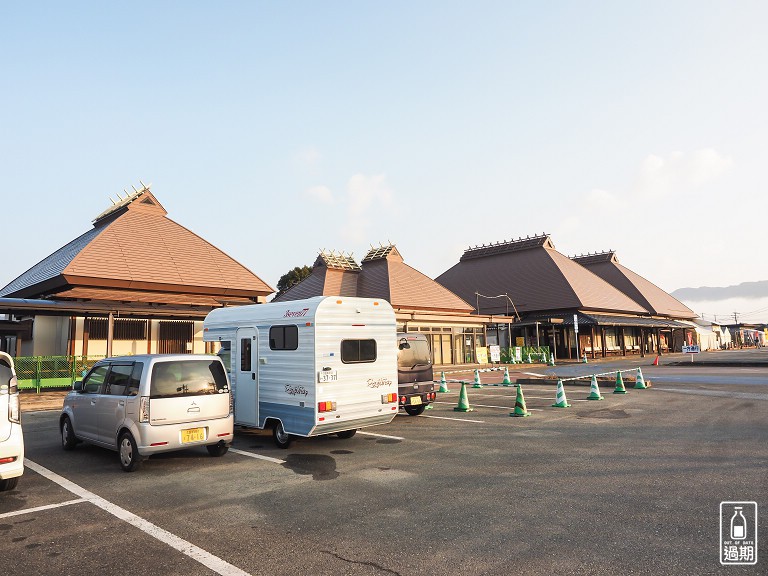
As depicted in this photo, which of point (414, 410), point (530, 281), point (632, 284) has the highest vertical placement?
point (632, 284)

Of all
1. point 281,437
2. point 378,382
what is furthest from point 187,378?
point 378,382

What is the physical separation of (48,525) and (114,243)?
24549 mm

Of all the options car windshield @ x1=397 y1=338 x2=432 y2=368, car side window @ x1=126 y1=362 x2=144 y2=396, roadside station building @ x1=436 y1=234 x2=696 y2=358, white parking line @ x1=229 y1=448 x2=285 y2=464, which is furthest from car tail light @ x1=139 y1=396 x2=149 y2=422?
roadside station building @ x1=436 y1=234 x2=696 y2=358

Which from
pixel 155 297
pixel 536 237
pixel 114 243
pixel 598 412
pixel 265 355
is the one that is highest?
pixel 536 237

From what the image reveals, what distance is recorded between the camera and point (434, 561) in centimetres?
454

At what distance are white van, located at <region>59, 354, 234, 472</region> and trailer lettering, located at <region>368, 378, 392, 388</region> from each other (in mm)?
2612

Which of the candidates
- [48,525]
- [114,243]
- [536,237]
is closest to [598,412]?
[48,525]

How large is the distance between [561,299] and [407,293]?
20937mm

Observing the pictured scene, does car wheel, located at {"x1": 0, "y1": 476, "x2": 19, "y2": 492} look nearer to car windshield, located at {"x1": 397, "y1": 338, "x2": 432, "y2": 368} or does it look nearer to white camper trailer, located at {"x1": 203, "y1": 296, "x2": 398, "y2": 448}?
white camper trailer, located at {"x1": 203, "y1": 296, "x2": 398, "y2": 448}

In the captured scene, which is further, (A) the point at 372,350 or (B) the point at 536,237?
(B) the point at 536,237

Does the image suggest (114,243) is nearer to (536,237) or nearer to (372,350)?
(372,350)

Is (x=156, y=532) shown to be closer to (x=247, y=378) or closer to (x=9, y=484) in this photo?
(x=9, y=484)

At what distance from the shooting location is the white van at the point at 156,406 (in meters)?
7.95

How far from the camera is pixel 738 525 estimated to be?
5.25 m
